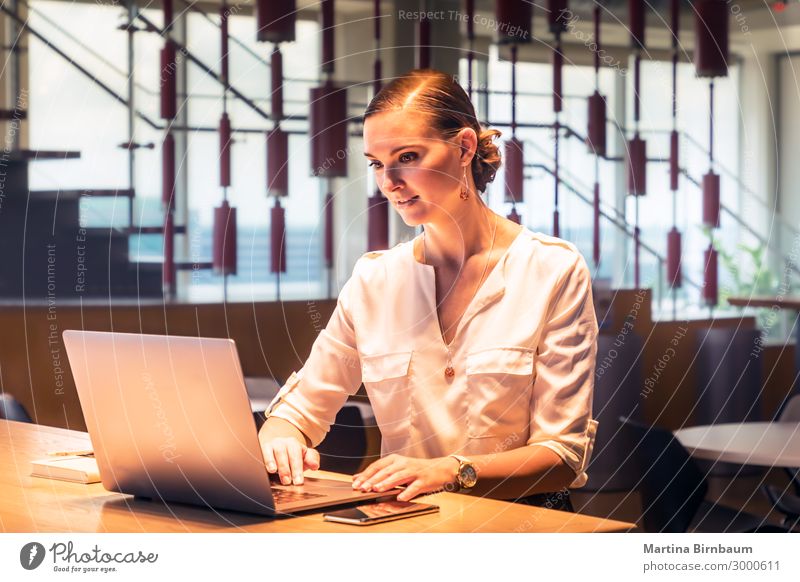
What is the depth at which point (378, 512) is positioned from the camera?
1190mm

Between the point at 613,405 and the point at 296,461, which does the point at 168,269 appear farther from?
the point at 296,461

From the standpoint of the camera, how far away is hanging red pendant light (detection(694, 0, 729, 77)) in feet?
10.7

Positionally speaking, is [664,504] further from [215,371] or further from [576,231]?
[576,231]

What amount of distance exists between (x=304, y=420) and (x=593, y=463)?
2.43m

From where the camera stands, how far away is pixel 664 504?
288cm

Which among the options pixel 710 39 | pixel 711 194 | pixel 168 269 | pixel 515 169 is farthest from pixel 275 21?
pixel 711 194

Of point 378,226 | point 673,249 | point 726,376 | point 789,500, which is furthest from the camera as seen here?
point 726,376

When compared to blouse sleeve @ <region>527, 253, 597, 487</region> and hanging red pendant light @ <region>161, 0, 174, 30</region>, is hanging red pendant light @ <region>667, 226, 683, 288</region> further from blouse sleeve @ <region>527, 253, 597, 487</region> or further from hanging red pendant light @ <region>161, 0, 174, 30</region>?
blouse sleeve @ <region>527, 253, 597, 487</region>

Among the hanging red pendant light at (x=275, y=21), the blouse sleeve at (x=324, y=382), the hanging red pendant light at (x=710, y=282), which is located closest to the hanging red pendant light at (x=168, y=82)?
the hanging red pendant light at (x=275, y=21)

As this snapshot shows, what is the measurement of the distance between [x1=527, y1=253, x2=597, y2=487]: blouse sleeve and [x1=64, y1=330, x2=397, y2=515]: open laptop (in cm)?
32

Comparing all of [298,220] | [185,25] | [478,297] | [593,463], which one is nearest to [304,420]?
[478,297]
